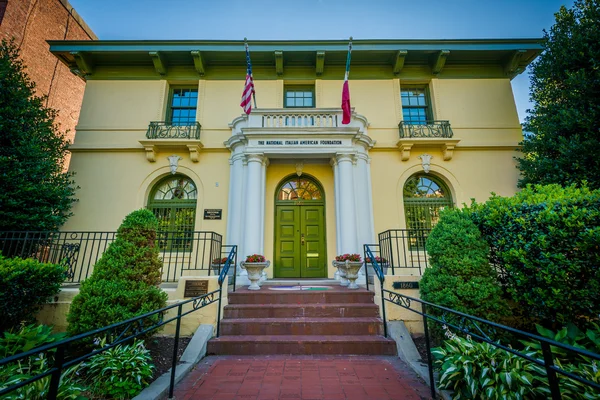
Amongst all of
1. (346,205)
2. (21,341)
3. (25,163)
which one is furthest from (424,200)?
(25,163)

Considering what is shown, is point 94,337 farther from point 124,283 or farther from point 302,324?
point 302,324

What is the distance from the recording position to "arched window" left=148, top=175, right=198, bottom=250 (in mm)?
9039

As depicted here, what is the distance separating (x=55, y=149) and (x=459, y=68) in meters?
14.4

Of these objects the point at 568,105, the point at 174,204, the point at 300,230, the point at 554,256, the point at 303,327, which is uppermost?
the point at 568,105

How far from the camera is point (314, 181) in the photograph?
942cm

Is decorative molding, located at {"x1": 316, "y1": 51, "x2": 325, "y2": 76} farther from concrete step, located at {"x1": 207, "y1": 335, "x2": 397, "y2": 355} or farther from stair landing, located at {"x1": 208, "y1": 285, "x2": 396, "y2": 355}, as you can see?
concrete step, located at {"x1": 207, "y1": 335, "x2": 397, "y2": 355}

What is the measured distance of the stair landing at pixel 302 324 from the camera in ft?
15.3

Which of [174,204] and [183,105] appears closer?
[174,204]

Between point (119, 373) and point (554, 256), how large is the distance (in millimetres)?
5999

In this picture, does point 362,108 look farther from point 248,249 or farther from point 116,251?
point 116,251

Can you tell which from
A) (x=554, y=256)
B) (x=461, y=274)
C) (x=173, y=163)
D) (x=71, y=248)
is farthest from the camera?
(x=173, y=163)

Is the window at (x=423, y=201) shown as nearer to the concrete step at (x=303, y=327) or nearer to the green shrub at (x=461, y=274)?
the green shrub at (x=461, y=274)

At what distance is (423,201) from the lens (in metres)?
9.29

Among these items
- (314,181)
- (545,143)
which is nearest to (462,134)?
(545,143)
